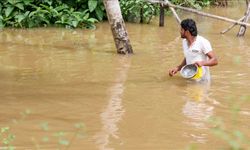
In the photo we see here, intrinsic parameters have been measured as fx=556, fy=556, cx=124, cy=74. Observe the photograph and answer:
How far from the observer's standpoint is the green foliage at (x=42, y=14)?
13250 millimetres

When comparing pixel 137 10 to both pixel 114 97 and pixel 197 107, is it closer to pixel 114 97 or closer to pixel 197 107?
pixel 114 97

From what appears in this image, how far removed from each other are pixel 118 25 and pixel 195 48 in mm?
2725

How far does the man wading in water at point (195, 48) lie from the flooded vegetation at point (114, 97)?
335 millimetres

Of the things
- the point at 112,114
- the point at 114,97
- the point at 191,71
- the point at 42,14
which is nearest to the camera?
the point at 112,114

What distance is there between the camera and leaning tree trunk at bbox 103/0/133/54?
9.60 meters

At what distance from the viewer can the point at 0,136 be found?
16.3ft

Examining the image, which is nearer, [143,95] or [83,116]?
[83,116]

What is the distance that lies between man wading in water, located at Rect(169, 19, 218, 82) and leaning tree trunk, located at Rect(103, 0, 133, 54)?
95.9 inches

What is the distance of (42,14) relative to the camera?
13.4 m

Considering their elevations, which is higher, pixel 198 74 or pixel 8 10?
pixel 8 10

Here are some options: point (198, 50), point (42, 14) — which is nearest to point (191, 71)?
point (198, 50)

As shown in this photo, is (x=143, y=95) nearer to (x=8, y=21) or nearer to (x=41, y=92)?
(x=41, y=92)

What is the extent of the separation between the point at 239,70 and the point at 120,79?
198 cm

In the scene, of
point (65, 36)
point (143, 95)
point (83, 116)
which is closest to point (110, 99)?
point (143, 95)
